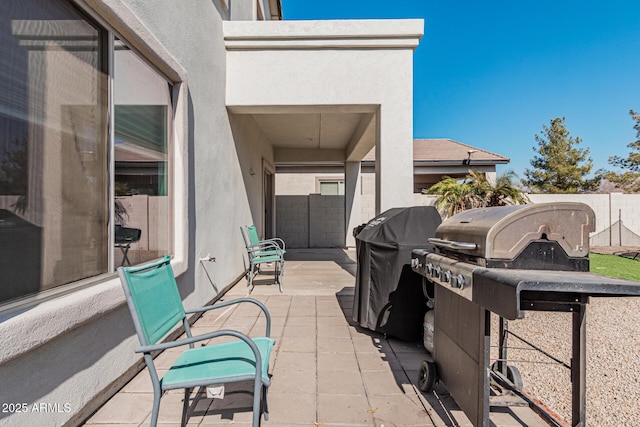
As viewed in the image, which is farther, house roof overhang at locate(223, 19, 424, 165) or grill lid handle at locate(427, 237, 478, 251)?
house roof overhang at locate(223, 19, 424, 165)

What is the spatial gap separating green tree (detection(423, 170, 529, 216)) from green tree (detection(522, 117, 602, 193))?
16298 millimetres

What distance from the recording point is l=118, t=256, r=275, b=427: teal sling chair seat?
149 centimetres

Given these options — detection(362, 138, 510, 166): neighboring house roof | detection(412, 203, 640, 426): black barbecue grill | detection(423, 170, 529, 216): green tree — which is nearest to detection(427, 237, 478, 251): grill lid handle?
detection(412, 203, 640, 426): black barbecue grill

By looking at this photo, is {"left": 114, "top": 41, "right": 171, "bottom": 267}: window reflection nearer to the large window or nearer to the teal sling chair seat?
the large window

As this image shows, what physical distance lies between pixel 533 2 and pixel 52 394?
1154cm

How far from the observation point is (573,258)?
5.40 feet

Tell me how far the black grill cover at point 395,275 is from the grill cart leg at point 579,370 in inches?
58.7

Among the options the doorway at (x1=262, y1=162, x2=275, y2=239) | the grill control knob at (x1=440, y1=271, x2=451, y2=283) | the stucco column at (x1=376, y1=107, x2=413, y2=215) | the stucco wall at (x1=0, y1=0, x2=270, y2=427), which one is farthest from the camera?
the doorway at (x1=262, y1=162, x2=275, y2=239)

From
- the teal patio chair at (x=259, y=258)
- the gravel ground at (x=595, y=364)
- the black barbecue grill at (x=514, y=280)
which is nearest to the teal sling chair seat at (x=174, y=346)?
the black barbecue grill at (x=514, y=280)

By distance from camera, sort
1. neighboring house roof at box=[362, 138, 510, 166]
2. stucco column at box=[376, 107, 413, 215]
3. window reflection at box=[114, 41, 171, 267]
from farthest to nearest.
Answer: neighboring house roof at box=[362, 138, 510, 166] < stucco column at box=[376, 107, 413, 215] < window reflection at box=[114, 41, 171, 267]

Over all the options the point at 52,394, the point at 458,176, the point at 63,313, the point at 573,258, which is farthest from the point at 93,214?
the point at 458,176

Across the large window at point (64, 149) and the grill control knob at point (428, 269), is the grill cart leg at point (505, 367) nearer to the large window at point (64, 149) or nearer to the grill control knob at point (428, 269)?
the grill control knob at point (428, 269)

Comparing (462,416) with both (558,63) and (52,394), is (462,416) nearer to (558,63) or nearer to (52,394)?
(52,394)

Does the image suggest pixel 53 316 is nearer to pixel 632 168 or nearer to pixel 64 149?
pixel 64 149
